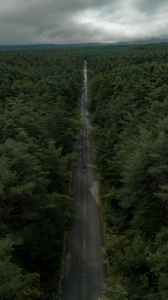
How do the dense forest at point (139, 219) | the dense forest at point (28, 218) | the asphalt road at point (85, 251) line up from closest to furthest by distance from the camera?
1. the dense forest at point (28, 218)
2. the dense forest at point (139, 219)
3. the asphalt road at point (85, 251)

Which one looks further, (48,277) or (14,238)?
(48,277)

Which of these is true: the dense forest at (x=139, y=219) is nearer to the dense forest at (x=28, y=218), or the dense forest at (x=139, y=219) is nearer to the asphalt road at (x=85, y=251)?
the asphalt road at (x=85, y=251)

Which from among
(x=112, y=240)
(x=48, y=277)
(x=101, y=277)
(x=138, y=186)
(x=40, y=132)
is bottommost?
(x=101, y=277)

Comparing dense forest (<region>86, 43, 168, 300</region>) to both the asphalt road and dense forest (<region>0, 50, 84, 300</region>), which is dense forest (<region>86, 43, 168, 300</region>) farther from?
dense forest (<region>0, 50, 84, 300</region>)

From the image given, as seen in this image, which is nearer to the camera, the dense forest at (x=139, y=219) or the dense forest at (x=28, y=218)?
the dense forest at (x=28, y=218)

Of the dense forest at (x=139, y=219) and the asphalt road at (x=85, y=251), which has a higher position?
the dense forest at (x=139, y=219)

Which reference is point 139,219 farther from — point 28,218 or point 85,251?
point 28,218

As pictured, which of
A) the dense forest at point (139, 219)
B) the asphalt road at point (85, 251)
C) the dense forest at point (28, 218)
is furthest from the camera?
the asphalt road at point (85, 251)

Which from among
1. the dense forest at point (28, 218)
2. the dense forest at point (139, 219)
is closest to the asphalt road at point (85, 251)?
the dense forest at point (28, 218)

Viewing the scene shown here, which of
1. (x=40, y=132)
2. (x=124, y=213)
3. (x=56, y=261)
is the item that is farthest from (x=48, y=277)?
(x=40, y=132)

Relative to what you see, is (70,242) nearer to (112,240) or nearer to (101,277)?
(101,277)
